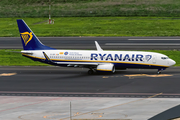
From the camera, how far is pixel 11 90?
39469 mm

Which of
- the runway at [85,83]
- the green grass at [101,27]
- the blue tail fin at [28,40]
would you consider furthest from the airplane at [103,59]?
the green grass at [101,27]

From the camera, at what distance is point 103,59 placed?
5138cm

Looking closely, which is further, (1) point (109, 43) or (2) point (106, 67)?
(1) point (109, 43)

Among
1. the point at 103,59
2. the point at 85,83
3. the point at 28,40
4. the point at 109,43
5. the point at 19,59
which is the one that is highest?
the point at 28,40

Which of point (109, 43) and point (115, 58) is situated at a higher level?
point (109, 43)

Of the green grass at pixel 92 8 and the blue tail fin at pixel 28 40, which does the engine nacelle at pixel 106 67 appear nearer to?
the blue tail fin at pixel 28 40

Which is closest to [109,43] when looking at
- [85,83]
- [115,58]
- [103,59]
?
[103,59]

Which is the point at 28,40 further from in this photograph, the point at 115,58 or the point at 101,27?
the point at 101,27

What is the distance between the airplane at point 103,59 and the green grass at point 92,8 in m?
75.7

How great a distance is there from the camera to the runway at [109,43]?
7312 centimetres

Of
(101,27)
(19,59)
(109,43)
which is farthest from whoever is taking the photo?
(101,27)

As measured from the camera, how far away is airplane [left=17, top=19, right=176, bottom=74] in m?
50.4

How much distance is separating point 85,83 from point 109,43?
1380 inches

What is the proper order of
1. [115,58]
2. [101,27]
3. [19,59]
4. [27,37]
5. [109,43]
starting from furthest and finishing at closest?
[101,27] → [109,43] → [19,59] → [27,37] → [115,58]
